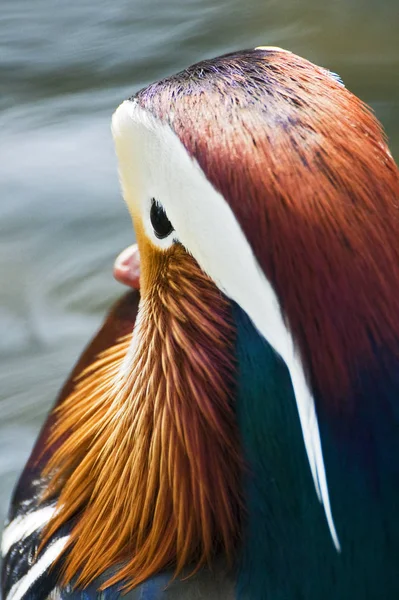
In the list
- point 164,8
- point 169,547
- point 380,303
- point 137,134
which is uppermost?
point 164,8

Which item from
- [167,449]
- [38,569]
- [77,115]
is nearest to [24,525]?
[38,569]

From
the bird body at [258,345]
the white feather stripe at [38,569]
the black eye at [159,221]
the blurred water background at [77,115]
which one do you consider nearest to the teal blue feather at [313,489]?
the bird body at [258,345]

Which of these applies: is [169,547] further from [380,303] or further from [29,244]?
[29,244]

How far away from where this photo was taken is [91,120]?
2496 mm

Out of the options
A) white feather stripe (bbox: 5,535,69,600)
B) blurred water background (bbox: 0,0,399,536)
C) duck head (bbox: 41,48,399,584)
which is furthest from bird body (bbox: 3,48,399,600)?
blurred water background (bbox: 0,0,399,536)

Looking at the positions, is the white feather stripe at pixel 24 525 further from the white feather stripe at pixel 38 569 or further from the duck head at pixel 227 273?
the duck head at pixel 227 273

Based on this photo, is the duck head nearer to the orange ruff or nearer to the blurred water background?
the orange ruff

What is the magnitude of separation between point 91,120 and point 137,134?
163 centimetres

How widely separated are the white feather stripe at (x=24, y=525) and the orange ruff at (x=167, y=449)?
0.41 feet

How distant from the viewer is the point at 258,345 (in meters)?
0.82

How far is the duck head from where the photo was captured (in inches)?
30.9

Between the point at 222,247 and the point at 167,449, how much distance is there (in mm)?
247

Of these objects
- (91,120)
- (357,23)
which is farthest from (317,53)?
(91,120)

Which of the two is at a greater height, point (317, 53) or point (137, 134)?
point (317, 53)
